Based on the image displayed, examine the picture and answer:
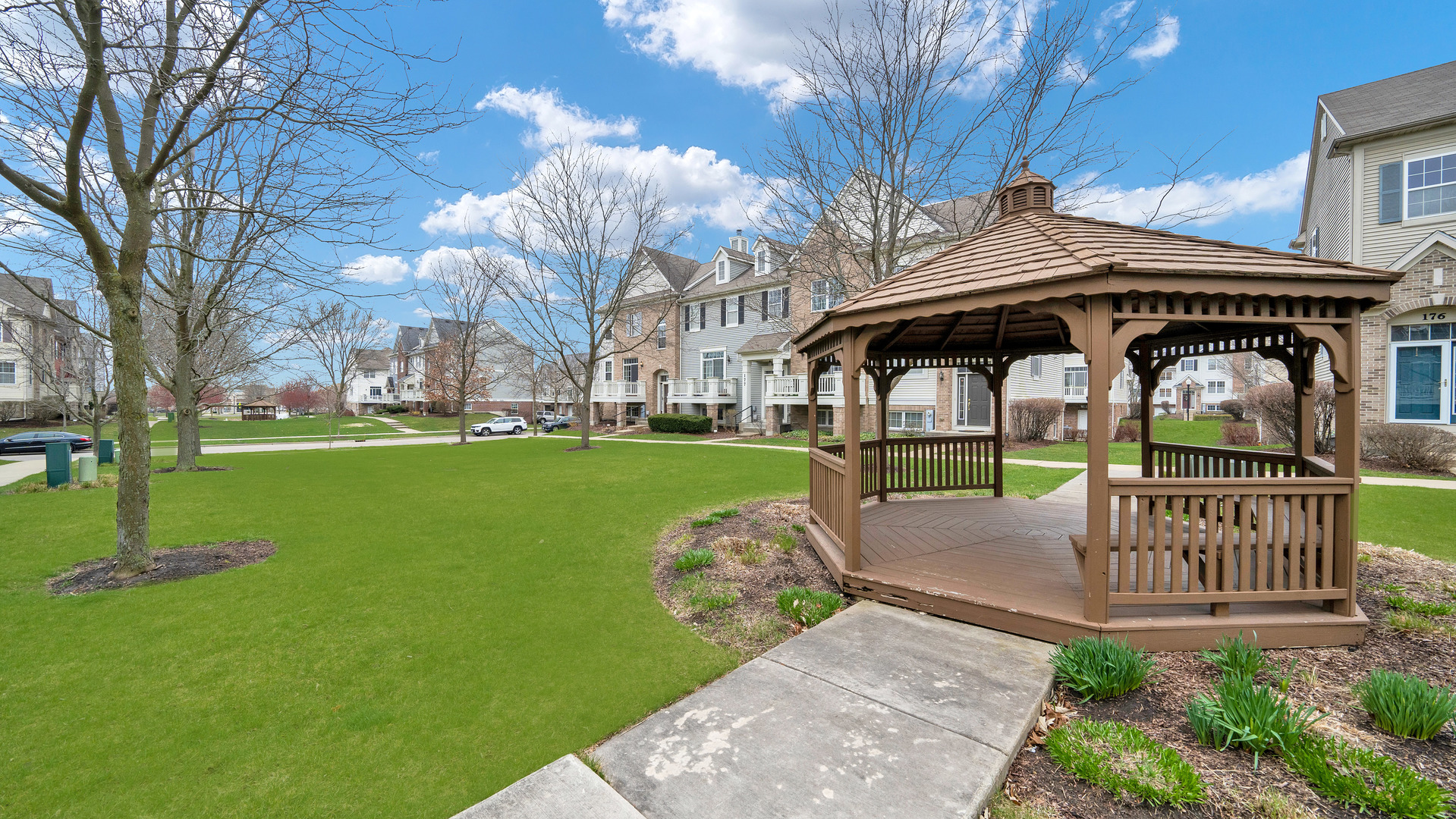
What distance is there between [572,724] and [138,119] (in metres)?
7.78

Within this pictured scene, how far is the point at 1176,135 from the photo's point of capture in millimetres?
8117

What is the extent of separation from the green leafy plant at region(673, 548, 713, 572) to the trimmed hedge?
68.0ft

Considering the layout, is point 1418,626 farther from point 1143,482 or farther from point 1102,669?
point 1102,669

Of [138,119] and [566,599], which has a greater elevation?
[138,119]

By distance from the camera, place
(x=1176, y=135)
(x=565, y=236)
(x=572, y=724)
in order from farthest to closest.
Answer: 1. (x=565, y=236)
2. (x=1176, y=135)
3. (x=572, y=724)

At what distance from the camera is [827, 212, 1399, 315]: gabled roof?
3.74 m

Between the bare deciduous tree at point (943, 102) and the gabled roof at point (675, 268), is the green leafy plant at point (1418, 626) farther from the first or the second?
the gabled roof at point (675, 268)

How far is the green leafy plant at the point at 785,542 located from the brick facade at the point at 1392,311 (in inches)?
566

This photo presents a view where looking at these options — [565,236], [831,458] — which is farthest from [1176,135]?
[565,236]

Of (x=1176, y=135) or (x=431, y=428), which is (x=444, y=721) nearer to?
(x=1176, y=135)

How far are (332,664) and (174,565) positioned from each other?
4053 mm

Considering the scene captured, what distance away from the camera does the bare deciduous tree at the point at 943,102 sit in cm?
902

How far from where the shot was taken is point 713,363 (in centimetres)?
2998

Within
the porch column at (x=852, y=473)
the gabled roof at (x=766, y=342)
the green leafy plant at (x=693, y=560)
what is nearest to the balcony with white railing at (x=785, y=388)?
the gabled roof at (x=766, y=342)
